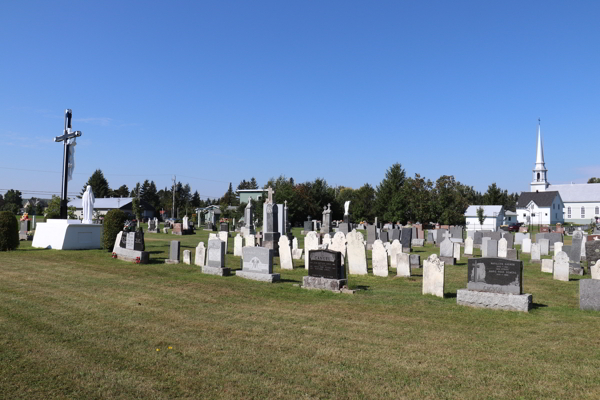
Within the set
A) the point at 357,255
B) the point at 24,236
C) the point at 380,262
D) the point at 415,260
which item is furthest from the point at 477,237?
the point at 24,236

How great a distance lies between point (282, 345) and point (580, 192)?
9423cm

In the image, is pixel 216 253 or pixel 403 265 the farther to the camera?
pixel 403 265

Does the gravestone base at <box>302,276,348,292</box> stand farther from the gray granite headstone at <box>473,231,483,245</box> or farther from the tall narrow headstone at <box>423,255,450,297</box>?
the gray granite headstone at <box>473,231,483,245</box>

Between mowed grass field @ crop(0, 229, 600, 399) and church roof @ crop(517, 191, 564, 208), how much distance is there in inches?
2933

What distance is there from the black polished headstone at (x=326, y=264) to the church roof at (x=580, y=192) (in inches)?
3458

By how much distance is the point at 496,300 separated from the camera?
909cm

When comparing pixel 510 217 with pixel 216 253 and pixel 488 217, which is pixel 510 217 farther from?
pixel 216 253

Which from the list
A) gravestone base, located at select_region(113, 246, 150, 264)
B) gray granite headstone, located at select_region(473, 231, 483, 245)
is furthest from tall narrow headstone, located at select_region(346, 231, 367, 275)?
gray granite headstone, located at select_region(473, 231, 483, 245)

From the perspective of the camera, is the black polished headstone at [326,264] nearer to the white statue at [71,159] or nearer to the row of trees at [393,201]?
the white statue at [71,159]

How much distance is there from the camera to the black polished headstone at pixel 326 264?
11133 mm

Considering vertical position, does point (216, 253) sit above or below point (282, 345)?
above

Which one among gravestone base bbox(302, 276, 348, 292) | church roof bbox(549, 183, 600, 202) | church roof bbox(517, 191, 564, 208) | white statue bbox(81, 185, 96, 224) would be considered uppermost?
church roof bbox(549, 183, 600, 202)

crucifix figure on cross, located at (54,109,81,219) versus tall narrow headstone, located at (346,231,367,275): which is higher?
crucifix figure on cross, located at (54,109,81,219)

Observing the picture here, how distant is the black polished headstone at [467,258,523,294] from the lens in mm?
9008
